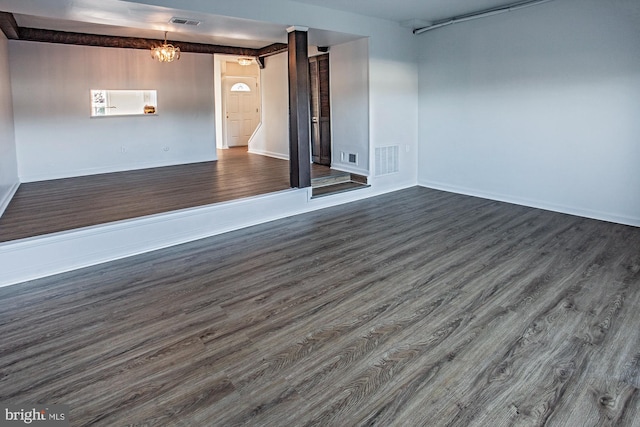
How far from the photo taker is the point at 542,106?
586 centimetres

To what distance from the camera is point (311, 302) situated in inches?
130

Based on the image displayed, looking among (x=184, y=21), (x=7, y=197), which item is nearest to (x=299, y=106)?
(x=184, y=21)

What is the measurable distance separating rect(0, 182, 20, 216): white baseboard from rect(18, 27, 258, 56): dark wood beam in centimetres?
266

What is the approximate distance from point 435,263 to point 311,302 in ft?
4.79

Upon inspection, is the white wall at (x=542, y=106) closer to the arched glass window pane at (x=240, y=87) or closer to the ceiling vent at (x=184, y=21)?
the ceiling vent at (x=184, y=21)

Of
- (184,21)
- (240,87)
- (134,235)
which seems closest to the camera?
(134,235)

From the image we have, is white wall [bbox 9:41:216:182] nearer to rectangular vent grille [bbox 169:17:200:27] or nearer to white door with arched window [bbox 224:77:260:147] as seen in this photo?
white door with arched window [bbox 224:77:260:147]

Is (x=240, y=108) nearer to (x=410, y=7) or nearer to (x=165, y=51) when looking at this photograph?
(x=165, y=51)

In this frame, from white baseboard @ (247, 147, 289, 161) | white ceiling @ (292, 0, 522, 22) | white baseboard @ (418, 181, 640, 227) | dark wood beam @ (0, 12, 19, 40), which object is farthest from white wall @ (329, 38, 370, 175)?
dark wood beam @ (0, 12, 19, 40)

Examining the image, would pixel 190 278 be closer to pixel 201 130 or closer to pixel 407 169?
pixel 407 169

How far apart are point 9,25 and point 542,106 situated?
→ 795 centimetres

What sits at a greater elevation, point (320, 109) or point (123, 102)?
point (123, 102)

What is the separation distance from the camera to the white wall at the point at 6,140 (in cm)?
573

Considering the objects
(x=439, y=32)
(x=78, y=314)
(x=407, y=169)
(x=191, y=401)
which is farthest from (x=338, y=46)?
(x=191, y=401)
